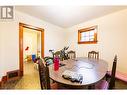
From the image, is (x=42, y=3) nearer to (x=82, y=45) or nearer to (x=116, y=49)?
(x=116, y=49)

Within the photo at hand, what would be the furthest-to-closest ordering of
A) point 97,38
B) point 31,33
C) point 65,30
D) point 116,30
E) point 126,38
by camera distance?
point 31,33, point 65,30, point 97,38, point 116,30, point 126,38

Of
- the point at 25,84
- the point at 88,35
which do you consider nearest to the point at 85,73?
the point at 25,84

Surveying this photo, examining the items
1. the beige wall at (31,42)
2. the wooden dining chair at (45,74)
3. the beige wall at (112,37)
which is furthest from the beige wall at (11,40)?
the beige wall at (31,42)

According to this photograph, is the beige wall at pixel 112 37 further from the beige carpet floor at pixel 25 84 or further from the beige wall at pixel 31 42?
the beige wall at pixel 31 42

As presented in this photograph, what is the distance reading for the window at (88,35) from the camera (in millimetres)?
3448

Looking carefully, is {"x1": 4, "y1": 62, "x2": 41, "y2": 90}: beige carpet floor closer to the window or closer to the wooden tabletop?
the wooden tabletop

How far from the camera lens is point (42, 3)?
2.63ft

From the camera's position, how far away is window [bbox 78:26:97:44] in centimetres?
345

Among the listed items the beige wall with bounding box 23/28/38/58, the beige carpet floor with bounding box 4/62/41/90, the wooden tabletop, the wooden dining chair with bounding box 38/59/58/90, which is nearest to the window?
the wooden tabletop

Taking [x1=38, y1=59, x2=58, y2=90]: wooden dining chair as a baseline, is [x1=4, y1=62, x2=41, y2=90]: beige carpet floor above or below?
below

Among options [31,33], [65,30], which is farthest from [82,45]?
[31,33]
